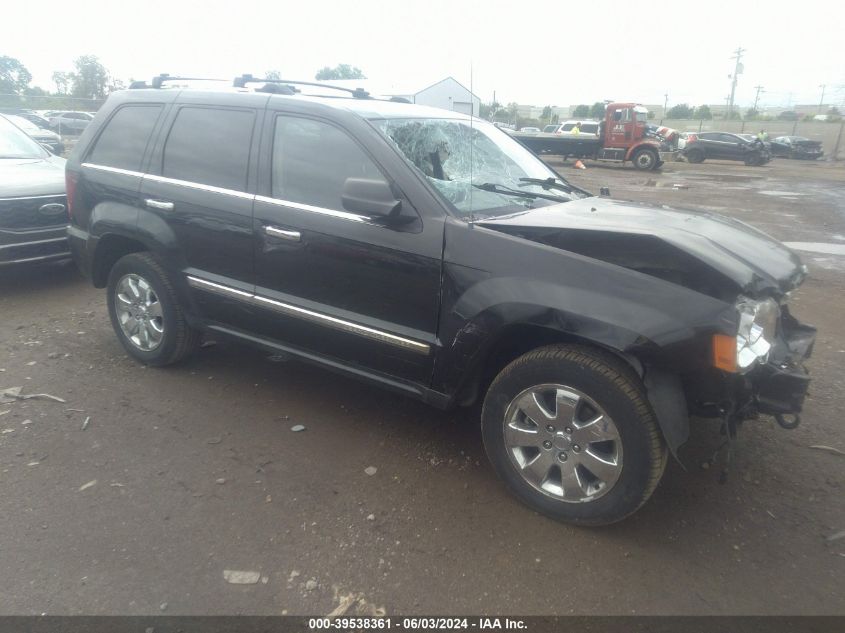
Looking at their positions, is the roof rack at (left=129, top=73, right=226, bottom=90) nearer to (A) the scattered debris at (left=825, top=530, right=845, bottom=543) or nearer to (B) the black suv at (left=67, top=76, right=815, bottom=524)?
(B) the black suv at (left=67, top=76, right=815, bottom=524)

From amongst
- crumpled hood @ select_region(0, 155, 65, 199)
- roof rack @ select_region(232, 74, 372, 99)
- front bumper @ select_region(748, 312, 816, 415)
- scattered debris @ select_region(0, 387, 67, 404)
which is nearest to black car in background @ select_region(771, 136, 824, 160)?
roof rack @ select_region(232, 74, 372, 99)

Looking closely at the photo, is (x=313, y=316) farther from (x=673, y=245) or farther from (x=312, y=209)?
(x=673, y=245)

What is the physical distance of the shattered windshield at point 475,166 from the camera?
10.9 ft

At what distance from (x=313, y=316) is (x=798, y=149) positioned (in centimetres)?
3799

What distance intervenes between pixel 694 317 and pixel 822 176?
25.1 m

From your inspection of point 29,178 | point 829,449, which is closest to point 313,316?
point 829,449

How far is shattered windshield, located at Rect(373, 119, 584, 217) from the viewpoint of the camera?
10.9 ft

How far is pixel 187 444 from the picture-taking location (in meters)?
3.54

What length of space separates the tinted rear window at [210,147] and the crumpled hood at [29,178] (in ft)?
9.43

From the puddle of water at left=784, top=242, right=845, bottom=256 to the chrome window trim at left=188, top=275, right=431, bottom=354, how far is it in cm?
766

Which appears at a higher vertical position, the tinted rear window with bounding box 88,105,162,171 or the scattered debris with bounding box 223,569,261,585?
the tinted rear window with bounding box 88,105,162,171

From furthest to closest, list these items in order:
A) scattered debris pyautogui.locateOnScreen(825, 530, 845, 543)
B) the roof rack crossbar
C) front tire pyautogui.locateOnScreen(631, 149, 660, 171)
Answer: front tire pyautogui.locateOnScreen(631, 149, 660, 171), the roof rack crossbar, scattered debris pyautogui.locateOnScreen(825, 530, 845, 543)

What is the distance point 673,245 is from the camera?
104 inches

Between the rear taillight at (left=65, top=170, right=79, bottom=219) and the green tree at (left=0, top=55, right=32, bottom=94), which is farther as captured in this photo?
the green tree at (left=0, top=55, right=32, bottom=94)
